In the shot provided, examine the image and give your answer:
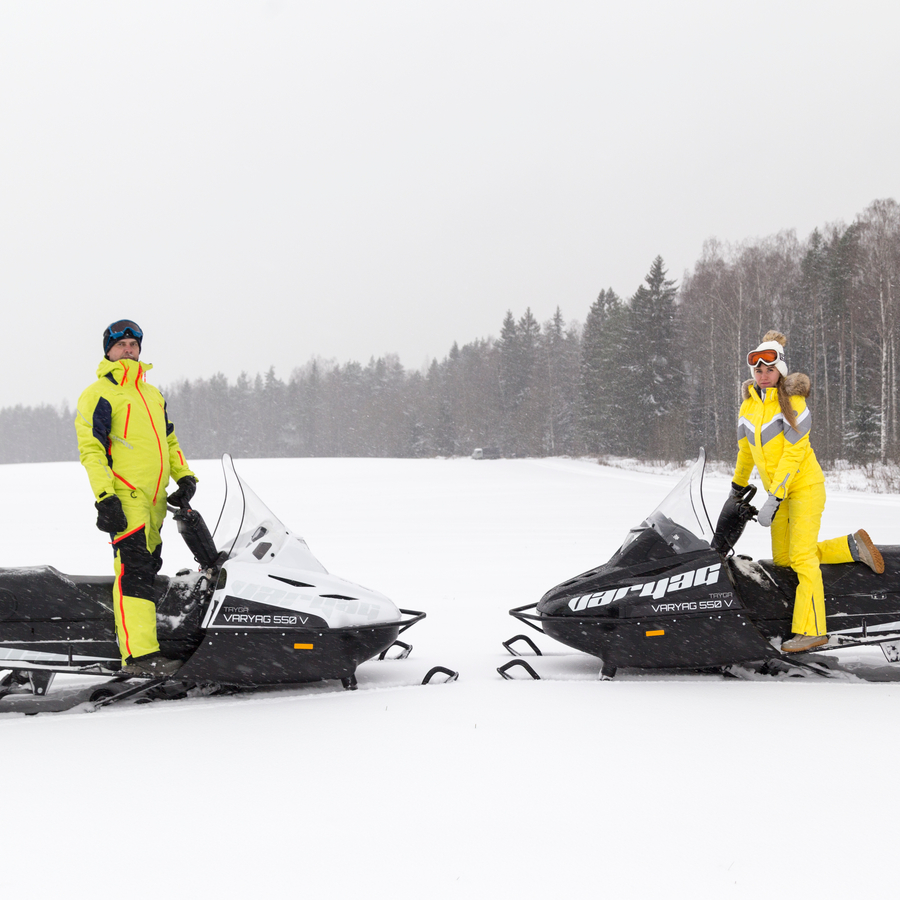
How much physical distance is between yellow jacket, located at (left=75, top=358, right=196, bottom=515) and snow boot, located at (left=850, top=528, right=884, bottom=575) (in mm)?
3435

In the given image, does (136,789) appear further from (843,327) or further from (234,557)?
(843,327)

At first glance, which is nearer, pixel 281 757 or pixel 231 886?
pixel 231 886

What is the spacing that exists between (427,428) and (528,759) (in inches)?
2286

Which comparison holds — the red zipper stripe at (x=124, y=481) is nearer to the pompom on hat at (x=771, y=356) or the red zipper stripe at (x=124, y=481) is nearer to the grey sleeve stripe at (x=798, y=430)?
the pompom on hat at (x=771, y=356)

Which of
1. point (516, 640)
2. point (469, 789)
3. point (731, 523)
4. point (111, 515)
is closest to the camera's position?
point (469, 789)

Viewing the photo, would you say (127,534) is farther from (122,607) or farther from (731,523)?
(731,523)

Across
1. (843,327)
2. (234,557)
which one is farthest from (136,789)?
(843,327)

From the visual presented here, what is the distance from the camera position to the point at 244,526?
11.6 ft

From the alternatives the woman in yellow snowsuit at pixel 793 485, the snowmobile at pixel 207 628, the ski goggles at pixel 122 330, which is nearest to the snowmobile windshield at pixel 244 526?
the snowmobile at pixel 207 628

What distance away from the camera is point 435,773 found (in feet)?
7.90

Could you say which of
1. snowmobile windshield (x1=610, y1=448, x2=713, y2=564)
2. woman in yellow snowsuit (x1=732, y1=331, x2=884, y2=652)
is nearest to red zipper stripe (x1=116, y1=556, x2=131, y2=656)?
snowmobile windshield (x1=610, y1=448, x2=713, y2=564)

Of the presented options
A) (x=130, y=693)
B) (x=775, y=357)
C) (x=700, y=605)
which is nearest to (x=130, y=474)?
(x=130, y=693)

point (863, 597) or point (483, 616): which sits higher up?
point (863, 597)

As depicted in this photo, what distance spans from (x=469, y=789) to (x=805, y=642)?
2.00 m
